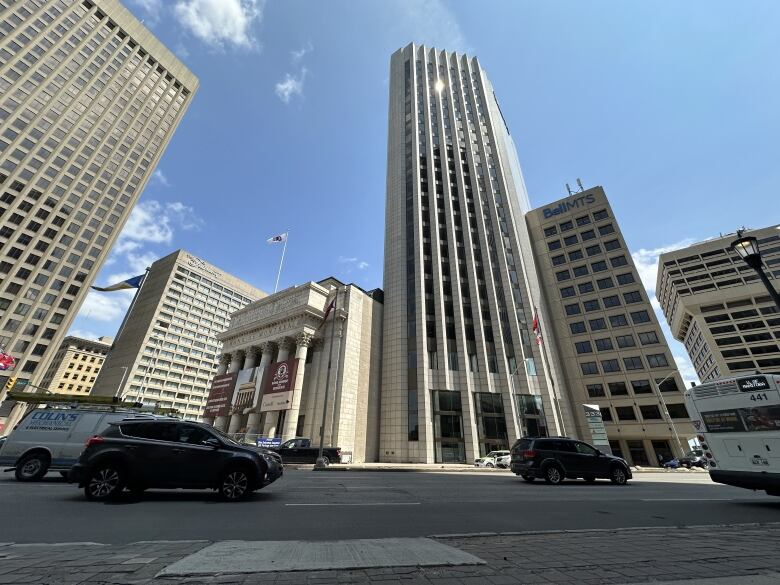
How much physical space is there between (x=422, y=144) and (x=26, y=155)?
239 ft

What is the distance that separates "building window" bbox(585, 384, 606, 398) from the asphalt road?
43.2 metres

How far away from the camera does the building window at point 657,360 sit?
149ft

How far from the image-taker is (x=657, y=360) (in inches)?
1809

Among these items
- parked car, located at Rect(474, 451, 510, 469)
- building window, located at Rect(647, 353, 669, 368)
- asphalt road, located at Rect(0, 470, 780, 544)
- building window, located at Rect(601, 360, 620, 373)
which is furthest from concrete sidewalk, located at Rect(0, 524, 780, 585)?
building window, located at Rect(647, 353, 669, 368)

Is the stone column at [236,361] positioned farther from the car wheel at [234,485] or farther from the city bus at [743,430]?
the city bus at [743,430]

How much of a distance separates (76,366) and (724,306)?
17534 centimetres

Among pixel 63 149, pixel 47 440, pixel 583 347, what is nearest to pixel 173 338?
pixel 63 149

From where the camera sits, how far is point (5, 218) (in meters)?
57.6

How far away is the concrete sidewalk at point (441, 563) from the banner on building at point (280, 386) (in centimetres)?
3503

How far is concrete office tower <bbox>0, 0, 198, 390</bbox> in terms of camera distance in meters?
58.8

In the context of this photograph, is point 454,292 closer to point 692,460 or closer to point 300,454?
point 300,454

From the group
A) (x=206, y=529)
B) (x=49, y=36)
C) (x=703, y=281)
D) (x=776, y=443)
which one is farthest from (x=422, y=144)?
(x=703, y=281)

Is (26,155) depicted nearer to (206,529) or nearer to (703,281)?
(206,529)

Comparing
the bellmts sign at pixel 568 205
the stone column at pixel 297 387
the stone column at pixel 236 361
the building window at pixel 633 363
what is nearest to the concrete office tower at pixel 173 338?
the stone column at pixel 236 361
